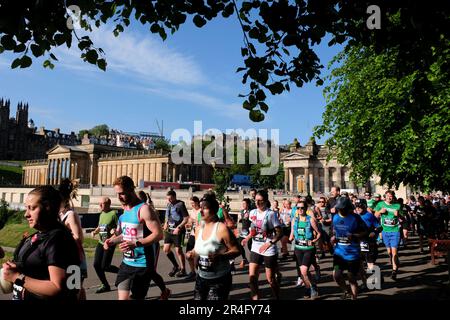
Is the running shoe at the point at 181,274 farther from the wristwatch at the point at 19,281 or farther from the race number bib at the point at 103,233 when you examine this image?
the wristwatch at the point at 19,281

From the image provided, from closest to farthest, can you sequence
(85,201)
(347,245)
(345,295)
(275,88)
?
(275,88) < (347,245) < (345,295) < (85,201)

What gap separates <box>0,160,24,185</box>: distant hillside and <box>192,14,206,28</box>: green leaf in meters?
130

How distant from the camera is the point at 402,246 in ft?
59.7

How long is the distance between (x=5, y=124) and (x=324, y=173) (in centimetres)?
11370

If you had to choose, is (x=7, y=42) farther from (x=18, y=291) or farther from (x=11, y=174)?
(x=11, y=174)

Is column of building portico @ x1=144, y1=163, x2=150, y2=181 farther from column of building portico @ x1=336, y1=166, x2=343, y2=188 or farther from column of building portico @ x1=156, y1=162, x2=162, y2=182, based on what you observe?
column of building portico @ x1=336, y1=166, x2=343, y2=188

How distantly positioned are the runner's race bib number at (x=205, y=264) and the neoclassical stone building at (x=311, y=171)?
83684mm

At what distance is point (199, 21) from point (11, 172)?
14126 centimetres

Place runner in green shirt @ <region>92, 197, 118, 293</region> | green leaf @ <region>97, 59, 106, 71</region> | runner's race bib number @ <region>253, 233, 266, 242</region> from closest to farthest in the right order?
green leaf @ <region>97, 59, 106, 71</region> → runner's race bib number @ <region>253, 233, 266, 242</region> → runner in green shirt @ <region>92, 197, 118, 293</region>

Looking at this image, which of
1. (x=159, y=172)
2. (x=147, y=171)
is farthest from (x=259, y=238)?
(x=147, y=171)

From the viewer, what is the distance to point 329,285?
9883 mm

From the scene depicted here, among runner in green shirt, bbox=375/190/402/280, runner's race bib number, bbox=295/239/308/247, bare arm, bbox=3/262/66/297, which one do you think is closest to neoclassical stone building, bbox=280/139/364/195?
runner in green shirt, bbox=375/190/402/280

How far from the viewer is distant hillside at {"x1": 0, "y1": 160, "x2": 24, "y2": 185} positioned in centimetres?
12438
